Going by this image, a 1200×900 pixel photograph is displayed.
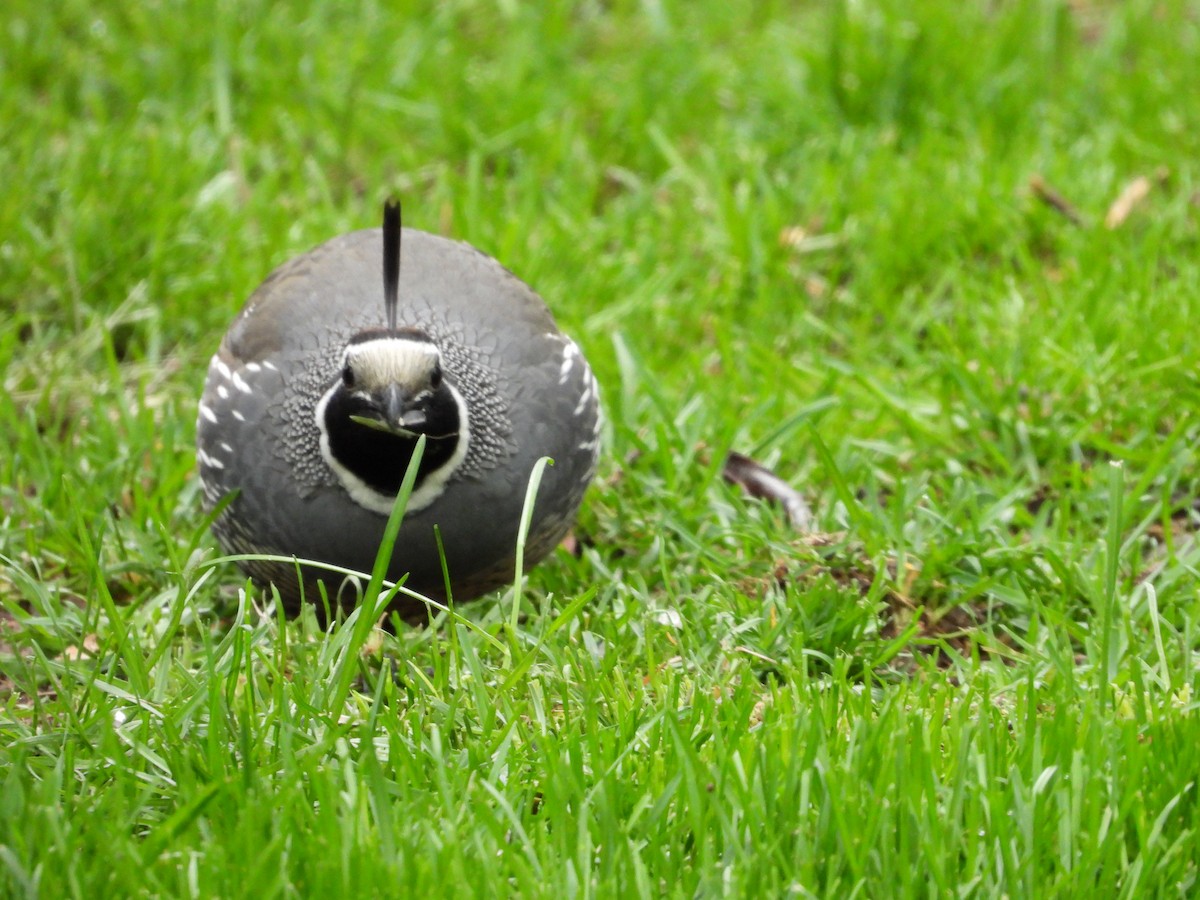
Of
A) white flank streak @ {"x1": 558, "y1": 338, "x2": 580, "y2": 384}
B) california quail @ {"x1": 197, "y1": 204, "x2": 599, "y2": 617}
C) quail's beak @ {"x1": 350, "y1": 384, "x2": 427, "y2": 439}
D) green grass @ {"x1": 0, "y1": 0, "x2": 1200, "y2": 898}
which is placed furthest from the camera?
white flank streak @ {"x1": 558, "y1": 338, "x2": 580, "y2": 384}

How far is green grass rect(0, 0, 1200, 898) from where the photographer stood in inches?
102

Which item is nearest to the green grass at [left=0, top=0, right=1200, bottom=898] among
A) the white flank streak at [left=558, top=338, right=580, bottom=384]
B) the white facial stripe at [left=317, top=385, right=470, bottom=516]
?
the white facial stripe at [left=317, top=385, right=470, bottom=516]

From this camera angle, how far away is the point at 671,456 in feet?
13.8

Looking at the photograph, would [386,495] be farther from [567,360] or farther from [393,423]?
[567,360]

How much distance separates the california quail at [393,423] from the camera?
3387 mm

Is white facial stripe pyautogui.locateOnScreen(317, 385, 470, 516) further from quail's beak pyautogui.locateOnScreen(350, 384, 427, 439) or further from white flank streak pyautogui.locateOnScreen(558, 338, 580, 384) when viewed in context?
white flank streak pyautogui.locateOnScreen(558, 338, 580, 384)

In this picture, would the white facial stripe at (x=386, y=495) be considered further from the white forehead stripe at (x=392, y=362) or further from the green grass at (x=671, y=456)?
the green grass at (x=671, y=456)

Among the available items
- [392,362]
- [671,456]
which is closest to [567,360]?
[671,456]

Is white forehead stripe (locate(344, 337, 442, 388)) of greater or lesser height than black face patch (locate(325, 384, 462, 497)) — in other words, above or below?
above

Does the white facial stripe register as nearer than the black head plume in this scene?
Yes

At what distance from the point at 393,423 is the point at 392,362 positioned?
144mm

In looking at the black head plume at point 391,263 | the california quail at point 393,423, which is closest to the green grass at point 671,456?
the california quail at point 393,423

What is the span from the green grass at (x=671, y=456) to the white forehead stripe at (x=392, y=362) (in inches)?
22.3

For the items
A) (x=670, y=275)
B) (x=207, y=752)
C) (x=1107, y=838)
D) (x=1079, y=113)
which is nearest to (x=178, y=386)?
(x=670, y=275)
